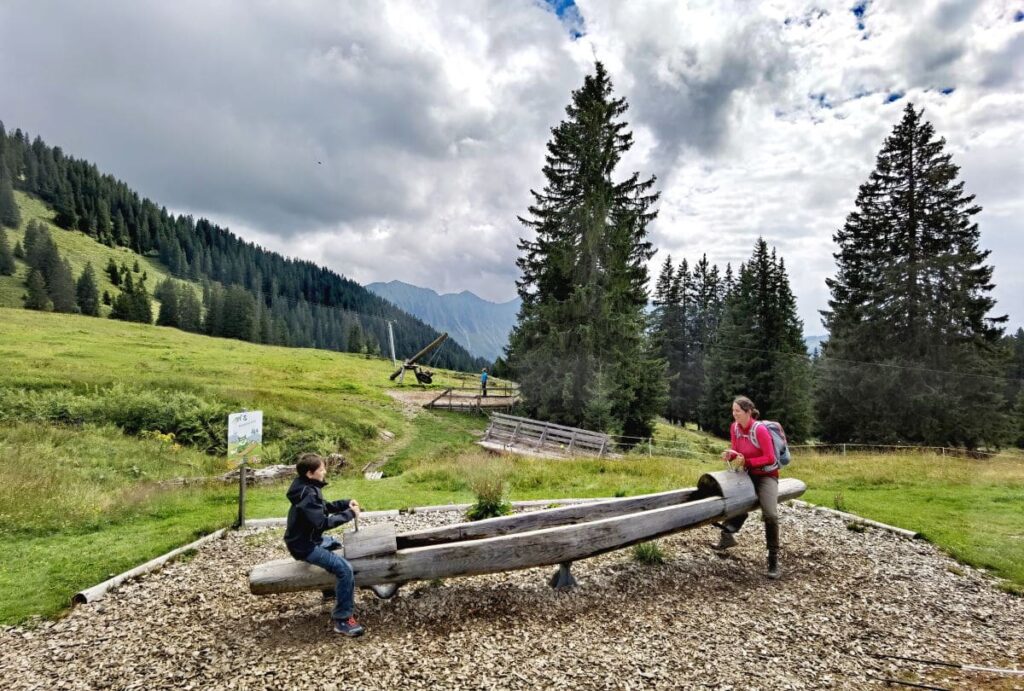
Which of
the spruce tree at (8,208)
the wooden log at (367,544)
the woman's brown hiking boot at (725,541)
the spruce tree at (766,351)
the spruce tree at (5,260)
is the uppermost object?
the spruce tree at (8,208)

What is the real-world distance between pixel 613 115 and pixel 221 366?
26636 mm

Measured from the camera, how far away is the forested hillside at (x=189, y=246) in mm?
83938

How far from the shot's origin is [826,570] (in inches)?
236

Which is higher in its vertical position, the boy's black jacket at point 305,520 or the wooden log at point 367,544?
the boy's black jacket at point 305,520

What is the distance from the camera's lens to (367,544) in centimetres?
449

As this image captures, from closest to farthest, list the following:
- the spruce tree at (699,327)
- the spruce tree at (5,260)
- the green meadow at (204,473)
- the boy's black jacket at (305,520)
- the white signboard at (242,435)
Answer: the boy's black jacket at (305,520)
the green meadow at (204,473)
the white signboard at (242,435)
the spruce tree at (699,327)
the spruce tree at (5,260)

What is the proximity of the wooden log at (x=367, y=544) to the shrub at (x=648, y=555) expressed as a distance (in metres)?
3.50

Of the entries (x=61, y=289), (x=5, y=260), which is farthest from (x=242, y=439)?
(x=5, y=260)

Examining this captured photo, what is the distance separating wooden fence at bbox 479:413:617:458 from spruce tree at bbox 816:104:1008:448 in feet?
47.6

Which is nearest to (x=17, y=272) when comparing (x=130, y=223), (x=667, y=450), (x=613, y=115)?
(x=130, y=223)

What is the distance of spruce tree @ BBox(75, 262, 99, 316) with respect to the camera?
5500 centimetres

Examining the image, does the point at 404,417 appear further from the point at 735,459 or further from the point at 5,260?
the point at 5,260

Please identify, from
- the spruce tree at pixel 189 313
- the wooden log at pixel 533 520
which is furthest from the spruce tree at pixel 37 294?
the wooden log at pixel 533 520

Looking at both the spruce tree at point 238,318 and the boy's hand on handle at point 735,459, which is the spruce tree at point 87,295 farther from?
the boy's hand on handle at point 735,459
